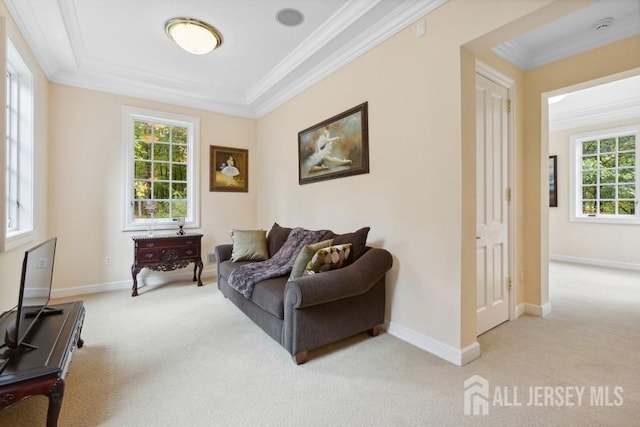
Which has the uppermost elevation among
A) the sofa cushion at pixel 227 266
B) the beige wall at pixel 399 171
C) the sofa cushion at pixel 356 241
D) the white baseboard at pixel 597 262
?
the beige wall at pixel 399 171

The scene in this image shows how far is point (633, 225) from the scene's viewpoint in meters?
4.89

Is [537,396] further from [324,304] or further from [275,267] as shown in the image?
[275,267]

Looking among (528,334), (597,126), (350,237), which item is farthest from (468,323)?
(597,126)

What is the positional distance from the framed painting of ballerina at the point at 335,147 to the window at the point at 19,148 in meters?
2.87

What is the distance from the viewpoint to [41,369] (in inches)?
52.6

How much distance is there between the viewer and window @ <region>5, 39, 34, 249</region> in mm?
2734

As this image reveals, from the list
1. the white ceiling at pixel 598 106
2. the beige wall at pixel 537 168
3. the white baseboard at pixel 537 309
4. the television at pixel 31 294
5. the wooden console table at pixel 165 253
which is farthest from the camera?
the white ceiling at pixel 598 106

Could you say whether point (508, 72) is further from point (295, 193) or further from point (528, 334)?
point (295, 193)

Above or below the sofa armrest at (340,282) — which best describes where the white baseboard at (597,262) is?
below

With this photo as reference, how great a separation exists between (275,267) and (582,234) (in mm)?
6000

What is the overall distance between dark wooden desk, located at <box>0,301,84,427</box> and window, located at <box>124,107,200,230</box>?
255 cm

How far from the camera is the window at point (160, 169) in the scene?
13.4 ft

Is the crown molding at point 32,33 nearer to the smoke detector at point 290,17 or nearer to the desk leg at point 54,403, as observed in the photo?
the smoke detector at point 290,17

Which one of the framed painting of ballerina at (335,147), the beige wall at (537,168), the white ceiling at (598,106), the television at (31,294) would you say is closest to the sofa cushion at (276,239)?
the framed painting of ballerina at (335,147)
